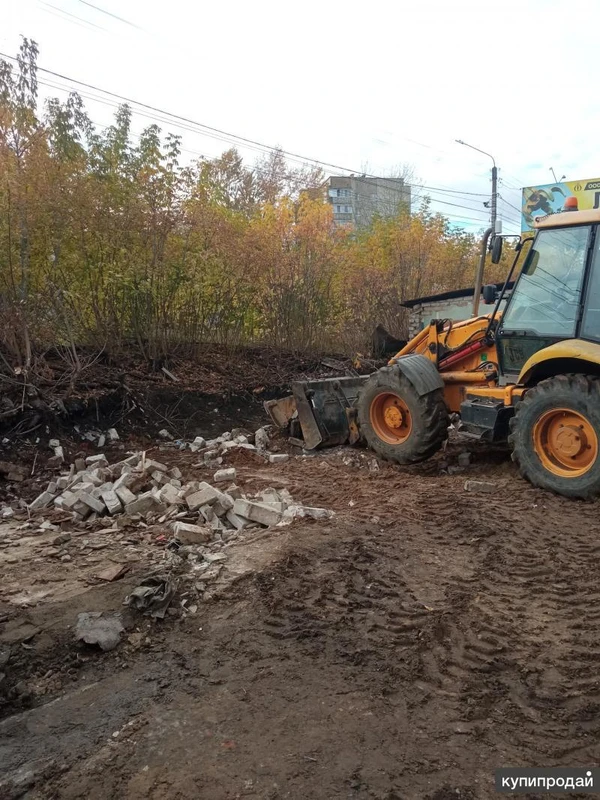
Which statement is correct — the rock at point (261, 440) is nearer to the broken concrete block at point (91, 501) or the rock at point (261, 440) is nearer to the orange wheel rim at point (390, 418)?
the orange wheel rim at point (390, 418)

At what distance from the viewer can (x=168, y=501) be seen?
17.3ft

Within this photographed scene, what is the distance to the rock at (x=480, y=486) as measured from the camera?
5457 mm

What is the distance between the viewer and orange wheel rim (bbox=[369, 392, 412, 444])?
268 inches

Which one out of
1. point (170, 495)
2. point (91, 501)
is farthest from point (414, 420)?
point (91, 501)

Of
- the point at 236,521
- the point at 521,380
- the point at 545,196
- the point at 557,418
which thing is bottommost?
the point at 236,521

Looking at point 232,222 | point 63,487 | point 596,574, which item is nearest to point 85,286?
point 232,222

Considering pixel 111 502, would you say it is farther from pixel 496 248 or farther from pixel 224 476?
pixel 496 248

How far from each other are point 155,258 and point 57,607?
699cm

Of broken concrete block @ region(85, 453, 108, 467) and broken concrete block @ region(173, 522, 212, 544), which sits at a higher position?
broken concrete block @ region(173, 522, 212, 544)

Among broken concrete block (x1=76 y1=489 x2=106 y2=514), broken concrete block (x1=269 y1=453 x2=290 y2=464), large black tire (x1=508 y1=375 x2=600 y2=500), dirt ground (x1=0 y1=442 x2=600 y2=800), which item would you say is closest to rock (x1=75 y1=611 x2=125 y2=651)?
dirt ground (x1=0 y1=442 x2=600 y2=800)

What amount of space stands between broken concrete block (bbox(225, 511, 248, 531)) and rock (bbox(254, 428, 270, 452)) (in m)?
2.88

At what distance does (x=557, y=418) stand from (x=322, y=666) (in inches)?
134

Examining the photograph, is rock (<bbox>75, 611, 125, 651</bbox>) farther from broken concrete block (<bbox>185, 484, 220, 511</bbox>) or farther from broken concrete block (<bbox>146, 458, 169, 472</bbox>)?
broken concrete block (<bbox>146, 458, 169, 472</bbox>)

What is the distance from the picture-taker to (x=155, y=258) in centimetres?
952
